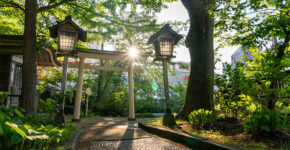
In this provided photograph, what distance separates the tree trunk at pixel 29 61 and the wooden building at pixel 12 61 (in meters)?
1.66

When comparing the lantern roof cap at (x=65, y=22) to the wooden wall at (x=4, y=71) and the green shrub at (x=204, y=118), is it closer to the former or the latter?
the wooden wall at (x=4, y=71)

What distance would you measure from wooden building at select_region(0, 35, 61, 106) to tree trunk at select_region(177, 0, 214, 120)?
6.18 m

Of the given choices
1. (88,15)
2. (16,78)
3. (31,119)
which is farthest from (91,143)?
(16,78)

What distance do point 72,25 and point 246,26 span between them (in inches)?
207

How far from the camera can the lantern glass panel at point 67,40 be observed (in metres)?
6.22

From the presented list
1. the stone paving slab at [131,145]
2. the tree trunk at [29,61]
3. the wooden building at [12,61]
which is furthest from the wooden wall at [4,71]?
the stone paving slab at [131,145]

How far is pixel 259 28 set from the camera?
4008 mm

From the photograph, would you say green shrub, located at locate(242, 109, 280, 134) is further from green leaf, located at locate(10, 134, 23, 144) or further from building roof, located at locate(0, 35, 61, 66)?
building roof, located at locate(0, 35, 61, 66)

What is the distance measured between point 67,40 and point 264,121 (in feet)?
19.3

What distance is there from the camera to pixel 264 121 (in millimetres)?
3256

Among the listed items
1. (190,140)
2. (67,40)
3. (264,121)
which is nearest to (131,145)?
(190,140)

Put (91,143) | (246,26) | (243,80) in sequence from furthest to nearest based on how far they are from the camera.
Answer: (246,26) < (91,143) < (243,80)

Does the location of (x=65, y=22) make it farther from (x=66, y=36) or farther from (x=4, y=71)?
(x=4, y=71)

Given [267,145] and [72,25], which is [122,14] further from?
[267,145]
